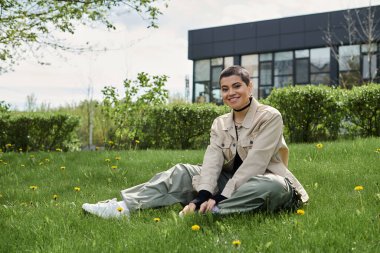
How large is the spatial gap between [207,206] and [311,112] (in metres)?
6.41

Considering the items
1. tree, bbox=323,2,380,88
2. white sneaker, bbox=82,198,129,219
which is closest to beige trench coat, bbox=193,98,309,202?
white sneaker, bbox=82,198,129,219

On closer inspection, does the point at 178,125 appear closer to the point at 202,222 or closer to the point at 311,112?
the point at 311,112

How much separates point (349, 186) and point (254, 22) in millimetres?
23010

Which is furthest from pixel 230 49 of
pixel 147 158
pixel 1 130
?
pixel 147 158

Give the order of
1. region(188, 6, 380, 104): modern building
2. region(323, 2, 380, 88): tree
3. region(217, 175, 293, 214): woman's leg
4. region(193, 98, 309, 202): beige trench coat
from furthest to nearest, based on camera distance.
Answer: region(188, 6, 380, 104): modern building, region(323, 2, 380, 88): tree, region(193, 98, 309, 202): beige trench coat, region(217, 175, 293, 214): woman's leg

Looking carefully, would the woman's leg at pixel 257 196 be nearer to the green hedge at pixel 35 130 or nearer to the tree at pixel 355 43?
the green hedge at pixel 35 130

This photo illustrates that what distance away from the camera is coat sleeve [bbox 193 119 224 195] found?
3855 mm

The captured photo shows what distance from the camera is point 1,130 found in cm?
1215

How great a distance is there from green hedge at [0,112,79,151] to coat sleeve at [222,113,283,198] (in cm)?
934

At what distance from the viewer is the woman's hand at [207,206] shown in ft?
12.1

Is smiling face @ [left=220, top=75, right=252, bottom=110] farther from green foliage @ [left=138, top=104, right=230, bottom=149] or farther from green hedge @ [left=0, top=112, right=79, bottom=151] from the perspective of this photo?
green hedge @ [left=0, top=112, right=79, bottom=151]

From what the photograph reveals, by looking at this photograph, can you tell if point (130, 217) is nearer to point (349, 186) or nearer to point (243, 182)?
point (243, 182)

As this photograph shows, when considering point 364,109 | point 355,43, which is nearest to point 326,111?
point 364,109

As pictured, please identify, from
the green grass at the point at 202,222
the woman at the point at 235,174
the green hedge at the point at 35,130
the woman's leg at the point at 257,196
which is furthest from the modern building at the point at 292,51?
the woman's leg at the point at 257,196
